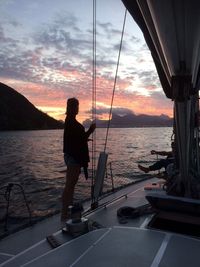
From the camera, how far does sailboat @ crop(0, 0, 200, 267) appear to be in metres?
2.78

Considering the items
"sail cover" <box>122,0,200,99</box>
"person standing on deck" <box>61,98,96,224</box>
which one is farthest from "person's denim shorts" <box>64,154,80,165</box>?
"sail cover" <box>122,0,200,99</box>

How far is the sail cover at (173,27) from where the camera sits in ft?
7.95

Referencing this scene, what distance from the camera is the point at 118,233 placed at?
3.56 metres

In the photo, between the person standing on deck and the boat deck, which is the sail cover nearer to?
the boat deck

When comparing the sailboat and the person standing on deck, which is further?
the person standing on deck

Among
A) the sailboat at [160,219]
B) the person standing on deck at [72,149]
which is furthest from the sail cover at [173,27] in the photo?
the person standing on deck at [72,149]

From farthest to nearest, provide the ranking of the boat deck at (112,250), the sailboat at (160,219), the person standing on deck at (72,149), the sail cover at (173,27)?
the person standing on deck at (72,149) → the boat deck at (112,250) → the sailboat at (160,219) → the sail cover at (173,27)

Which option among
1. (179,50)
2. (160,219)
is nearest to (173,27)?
(179,50)

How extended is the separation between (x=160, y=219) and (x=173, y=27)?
2578 mm

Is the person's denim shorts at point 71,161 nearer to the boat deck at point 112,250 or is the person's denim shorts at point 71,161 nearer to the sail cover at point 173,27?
the boat deck at point 112,250

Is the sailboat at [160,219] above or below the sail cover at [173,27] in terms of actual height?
below

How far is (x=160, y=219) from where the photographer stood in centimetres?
438

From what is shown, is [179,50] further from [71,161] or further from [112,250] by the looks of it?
[71,161]

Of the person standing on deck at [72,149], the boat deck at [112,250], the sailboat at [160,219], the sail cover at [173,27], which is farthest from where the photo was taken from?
the person standing on deck at [72,149]
